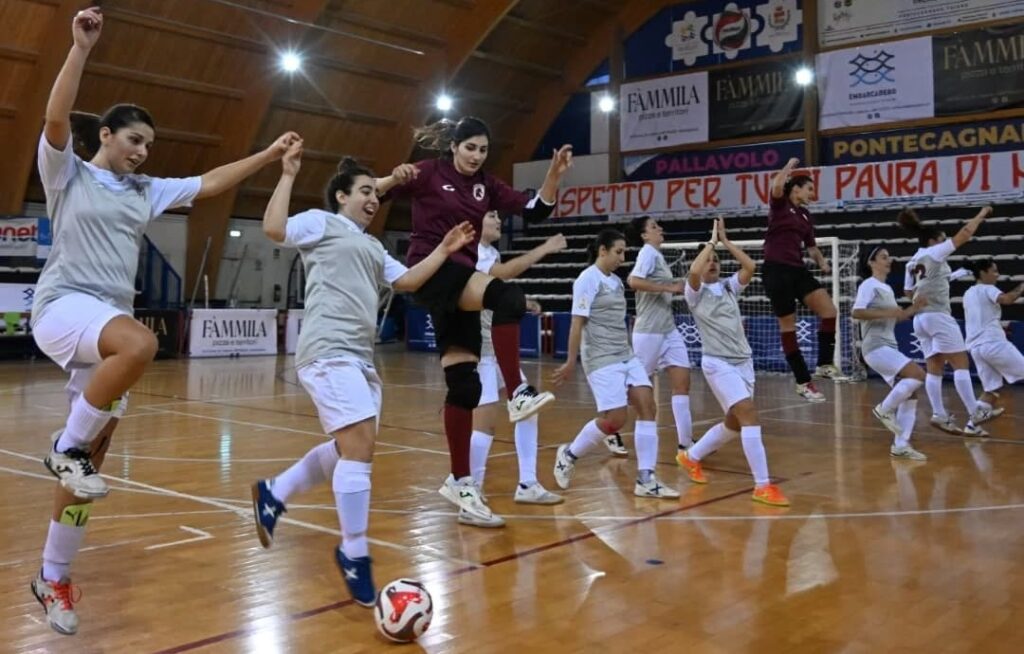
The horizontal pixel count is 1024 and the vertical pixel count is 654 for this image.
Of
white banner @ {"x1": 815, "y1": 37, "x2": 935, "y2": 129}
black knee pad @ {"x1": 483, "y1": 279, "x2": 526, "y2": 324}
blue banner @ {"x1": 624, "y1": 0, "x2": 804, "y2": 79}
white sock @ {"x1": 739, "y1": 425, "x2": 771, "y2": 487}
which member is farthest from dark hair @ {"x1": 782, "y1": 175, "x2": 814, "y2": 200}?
blue banner @ {"x1": 624, "y1": 0, "x2": 804, "y2": 79}

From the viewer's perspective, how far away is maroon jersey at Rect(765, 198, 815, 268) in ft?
25.1

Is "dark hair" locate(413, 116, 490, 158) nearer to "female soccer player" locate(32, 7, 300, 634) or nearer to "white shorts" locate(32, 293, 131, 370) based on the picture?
"female soccer player" locate(32, 7, 300, 634)

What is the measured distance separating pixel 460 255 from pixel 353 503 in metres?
1.68

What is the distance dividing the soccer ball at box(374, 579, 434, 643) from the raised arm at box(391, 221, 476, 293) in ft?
4.16

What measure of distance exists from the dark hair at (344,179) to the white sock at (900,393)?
5.16 meters

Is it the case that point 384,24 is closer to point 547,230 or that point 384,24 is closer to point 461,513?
point 547,230

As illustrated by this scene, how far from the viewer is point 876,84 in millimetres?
19312

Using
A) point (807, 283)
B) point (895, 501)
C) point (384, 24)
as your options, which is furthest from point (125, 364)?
point (384, 24)

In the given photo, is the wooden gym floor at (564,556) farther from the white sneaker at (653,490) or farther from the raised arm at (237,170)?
the raised arm at (237,170)

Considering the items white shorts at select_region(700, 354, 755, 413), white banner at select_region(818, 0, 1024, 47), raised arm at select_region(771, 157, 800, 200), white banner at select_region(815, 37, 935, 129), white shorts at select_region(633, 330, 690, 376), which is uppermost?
white banner at select_region(818, 0, 1024, 47)

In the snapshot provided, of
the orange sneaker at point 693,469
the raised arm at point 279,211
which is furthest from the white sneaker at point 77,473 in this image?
the orange sneaker at point 693,469

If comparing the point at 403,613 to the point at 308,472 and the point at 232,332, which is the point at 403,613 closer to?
the point at 308,472

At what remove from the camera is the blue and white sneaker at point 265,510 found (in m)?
3.71

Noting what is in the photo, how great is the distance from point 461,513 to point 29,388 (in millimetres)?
9643
